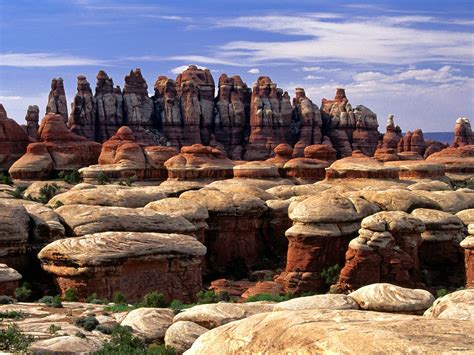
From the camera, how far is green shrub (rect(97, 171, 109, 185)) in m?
46.8

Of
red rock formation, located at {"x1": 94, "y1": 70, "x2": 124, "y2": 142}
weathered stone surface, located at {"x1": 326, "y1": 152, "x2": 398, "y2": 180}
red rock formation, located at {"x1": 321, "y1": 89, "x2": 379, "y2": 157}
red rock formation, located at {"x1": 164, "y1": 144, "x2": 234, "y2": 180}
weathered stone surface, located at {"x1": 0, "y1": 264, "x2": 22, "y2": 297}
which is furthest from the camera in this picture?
red rock formation, located at {"x1": 321, "y1": 89, "x2": 379, "y2": 157}

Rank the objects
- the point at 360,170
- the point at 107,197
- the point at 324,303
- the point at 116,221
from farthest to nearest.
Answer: the point at 360,170, the point at 107,197, the point at 116,221, the point at 324,303

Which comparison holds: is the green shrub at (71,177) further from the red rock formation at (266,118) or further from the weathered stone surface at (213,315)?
the red rock formation at (266,118)

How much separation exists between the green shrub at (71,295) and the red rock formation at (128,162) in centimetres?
2788

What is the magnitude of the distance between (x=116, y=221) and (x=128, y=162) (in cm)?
2606

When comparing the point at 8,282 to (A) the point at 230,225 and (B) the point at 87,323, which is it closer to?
(B) the point at 87,323

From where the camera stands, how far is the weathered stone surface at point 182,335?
1324 cm

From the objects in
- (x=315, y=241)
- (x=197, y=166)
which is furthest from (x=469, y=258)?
(x=197, y=166)

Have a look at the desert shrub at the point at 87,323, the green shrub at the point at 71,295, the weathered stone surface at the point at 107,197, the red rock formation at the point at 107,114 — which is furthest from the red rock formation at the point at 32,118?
the desert shrub at the point at 87,323

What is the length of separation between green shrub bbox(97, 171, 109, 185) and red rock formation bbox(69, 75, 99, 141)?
44.2 meters

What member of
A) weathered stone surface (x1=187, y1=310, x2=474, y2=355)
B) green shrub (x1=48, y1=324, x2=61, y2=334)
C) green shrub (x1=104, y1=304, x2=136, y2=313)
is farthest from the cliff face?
weathered stone surface (x1=187, y1=310, x2=474, y2=355)

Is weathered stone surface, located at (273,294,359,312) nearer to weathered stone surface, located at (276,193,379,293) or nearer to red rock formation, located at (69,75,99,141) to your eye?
weathered stone surface, located at (276,193,379,293)

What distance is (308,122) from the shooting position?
9981cm

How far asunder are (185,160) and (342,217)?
23.4 metres
